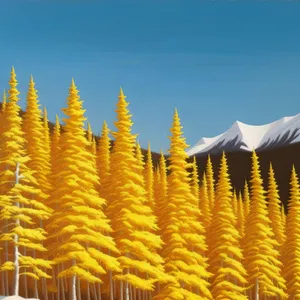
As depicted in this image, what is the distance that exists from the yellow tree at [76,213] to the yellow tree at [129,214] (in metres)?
3.50

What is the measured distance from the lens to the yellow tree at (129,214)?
4859cm

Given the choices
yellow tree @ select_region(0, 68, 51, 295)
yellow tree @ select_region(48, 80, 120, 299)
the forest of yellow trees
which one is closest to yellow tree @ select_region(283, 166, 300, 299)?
the forest of yellow trees

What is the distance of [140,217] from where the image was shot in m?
49.7

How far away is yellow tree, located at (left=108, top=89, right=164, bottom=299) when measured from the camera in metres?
48.6

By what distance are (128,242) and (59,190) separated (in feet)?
26.4

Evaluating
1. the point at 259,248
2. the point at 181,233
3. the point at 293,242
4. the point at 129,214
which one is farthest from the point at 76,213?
the point at 293,242

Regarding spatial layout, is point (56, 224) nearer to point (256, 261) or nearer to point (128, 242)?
point (128, 242)

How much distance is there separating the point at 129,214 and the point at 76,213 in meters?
6.53

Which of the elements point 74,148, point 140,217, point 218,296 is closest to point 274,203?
point 218,296

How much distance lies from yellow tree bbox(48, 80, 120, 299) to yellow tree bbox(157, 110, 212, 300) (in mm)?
9697

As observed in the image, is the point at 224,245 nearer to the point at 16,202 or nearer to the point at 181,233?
the point at 181,233

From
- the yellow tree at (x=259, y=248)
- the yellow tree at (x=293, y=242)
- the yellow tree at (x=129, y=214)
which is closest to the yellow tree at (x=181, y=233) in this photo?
the yellow tree at (x=129, y=214)

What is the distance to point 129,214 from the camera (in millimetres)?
49594

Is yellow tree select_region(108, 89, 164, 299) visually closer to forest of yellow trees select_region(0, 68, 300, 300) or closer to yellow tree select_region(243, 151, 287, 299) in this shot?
forest of yellow trees select_region(0, 68, 300, 300)
